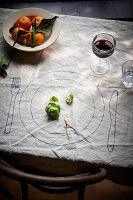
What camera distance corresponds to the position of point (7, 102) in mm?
837

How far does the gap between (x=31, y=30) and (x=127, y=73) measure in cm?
45

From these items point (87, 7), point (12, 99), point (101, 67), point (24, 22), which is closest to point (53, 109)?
point (12, 99)

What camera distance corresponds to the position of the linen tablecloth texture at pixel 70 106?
0.74 meters

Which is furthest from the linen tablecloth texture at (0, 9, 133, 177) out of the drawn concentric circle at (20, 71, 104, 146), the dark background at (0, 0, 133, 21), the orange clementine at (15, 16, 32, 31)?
the dark background at (0, 0, 133, 21)

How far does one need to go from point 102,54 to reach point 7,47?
436mm

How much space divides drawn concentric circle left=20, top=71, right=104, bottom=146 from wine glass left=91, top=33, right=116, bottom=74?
79 millimetres

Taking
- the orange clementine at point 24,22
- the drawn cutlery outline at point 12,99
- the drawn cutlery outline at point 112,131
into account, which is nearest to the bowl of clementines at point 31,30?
the orange clementine at point 24,22

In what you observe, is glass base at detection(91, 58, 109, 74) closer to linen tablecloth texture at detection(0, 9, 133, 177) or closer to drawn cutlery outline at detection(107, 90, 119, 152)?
linen tablecloth texture at detection(0, 9, 133, 177)

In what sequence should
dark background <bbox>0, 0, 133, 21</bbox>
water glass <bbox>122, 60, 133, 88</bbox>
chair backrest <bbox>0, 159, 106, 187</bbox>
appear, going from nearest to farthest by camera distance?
chair backrest <bbox>0, 159, 106, 187</bbox>
water glass <bbox>122, 60, 133, 88</bbox>
dark background <bbox>0, 0, 133, 21</bbox>

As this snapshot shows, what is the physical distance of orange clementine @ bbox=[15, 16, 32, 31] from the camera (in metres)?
0.94

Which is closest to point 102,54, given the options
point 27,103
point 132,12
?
point 27,103

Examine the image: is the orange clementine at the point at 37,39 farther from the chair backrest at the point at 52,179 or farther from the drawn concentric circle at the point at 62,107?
the chair backrest at the point at 52,179

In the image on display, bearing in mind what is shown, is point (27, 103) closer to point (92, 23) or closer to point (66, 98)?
point (66, 98)

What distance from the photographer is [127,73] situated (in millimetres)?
903
